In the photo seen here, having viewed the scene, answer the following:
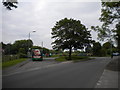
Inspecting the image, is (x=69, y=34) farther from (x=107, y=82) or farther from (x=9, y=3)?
(x=107, y=82)

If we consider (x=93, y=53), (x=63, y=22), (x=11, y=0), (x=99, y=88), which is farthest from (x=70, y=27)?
(x=93, y=53)

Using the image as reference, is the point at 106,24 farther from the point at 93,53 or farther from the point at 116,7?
the point at 93,53

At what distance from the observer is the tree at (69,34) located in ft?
139

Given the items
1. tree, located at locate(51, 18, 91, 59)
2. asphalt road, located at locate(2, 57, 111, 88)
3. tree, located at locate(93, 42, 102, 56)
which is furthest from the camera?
tree, located at locate(93, 42, 102, 56)

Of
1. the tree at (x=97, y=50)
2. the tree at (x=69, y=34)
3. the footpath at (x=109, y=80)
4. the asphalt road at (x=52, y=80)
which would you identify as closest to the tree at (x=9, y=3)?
the asphalt road at (x=52, y=80)

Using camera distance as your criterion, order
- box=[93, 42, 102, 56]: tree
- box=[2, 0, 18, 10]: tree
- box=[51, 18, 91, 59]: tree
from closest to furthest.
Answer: box=[2, 0, 18, 10]: tree, box=[51, 18, 91, 59]: tree, box=[93, 42, 102, 56]: tree

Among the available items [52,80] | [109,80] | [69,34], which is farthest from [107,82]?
[69,34]

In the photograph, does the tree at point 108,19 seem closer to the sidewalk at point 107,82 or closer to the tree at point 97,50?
the sidewalk at point 107,82

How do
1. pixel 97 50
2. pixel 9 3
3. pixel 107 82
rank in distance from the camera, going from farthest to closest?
pixel 97 50, pixel 9 3, pixel 107 82

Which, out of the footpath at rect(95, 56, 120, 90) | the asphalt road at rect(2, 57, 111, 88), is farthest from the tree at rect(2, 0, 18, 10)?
the footpath at rect(95, 56, 120, 90)

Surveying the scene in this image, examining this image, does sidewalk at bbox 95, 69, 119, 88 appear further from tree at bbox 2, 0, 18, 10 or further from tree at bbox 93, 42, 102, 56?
tree at bbox 93, 42, 102, 56

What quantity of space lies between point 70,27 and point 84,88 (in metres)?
35.9

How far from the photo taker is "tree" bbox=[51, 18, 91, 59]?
139ft

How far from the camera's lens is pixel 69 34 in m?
41.8
